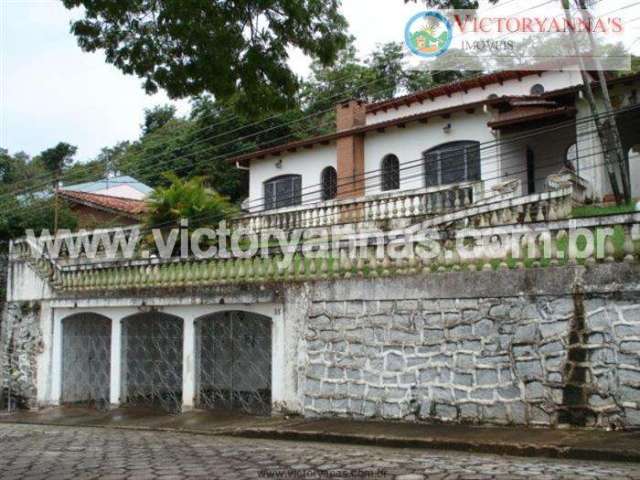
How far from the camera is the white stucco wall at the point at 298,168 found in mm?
22562

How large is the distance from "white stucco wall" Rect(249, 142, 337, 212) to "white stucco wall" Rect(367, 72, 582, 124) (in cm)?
246

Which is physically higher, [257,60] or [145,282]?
[257,60]

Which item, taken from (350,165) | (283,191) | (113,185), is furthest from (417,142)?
(113,185)

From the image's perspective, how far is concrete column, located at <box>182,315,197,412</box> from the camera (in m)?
12.3

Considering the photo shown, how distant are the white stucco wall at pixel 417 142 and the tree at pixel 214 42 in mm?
10564

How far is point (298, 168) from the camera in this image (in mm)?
23281

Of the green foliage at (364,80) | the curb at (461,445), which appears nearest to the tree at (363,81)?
the green foliage at (364,80)

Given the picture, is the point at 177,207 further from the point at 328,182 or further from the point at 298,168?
the point at 298,168

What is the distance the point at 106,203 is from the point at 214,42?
61.2 ft

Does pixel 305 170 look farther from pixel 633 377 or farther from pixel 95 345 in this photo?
pixel 633 377

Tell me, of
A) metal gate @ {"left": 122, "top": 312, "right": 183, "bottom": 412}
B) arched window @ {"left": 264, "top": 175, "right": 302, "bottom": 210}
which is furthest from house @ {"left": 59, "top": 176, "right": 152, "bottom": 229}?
metal gate @ {"left": 122, "top": 312, "right": 183, "bottom": 412}

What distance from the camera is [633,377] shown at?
7.83 metres

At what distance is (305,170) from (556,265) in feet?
49.8

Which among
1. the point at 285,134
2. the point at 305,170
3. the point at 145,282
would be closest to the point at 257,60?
the point at 145,282
